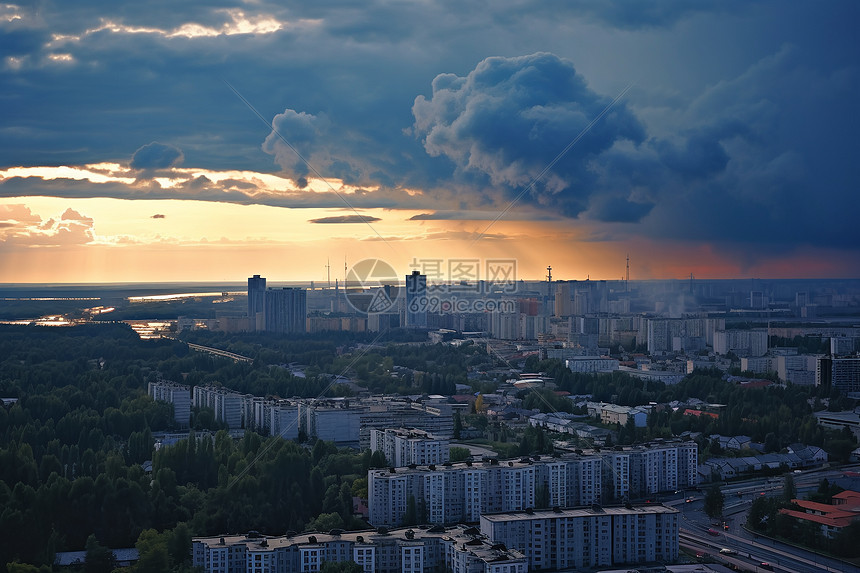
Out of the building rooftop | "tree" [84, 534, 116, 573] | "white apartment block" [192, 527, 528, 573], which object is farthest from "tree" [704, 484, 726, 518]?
"tree" [84, 534, 116, 573]

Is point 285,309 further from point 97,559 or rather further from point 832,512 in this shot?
point 832,512

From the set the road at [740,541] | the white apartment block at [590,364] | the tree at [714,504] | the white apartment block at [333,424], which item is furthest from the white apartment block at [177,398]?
the white apartment block at [590,364]

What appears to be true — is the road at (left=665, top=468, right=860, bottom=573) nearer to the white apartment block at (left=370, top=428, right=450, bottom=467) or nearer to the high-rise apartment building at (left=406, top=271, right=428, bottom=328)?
the white apartment block at (left=370, top=428, right=450, bottom=467)

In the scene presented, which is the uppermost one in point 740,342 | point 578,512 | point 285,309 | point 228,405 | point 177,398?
point 285,309

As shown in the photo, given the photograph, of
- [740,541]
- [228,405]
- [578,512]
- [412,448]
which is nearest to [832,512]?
[740,541]

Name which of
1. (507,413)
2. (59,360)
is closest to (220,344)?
(59,360)

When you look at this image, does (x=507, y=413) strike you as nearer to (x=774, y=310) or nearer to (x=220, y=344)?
(x=220, y=344)
